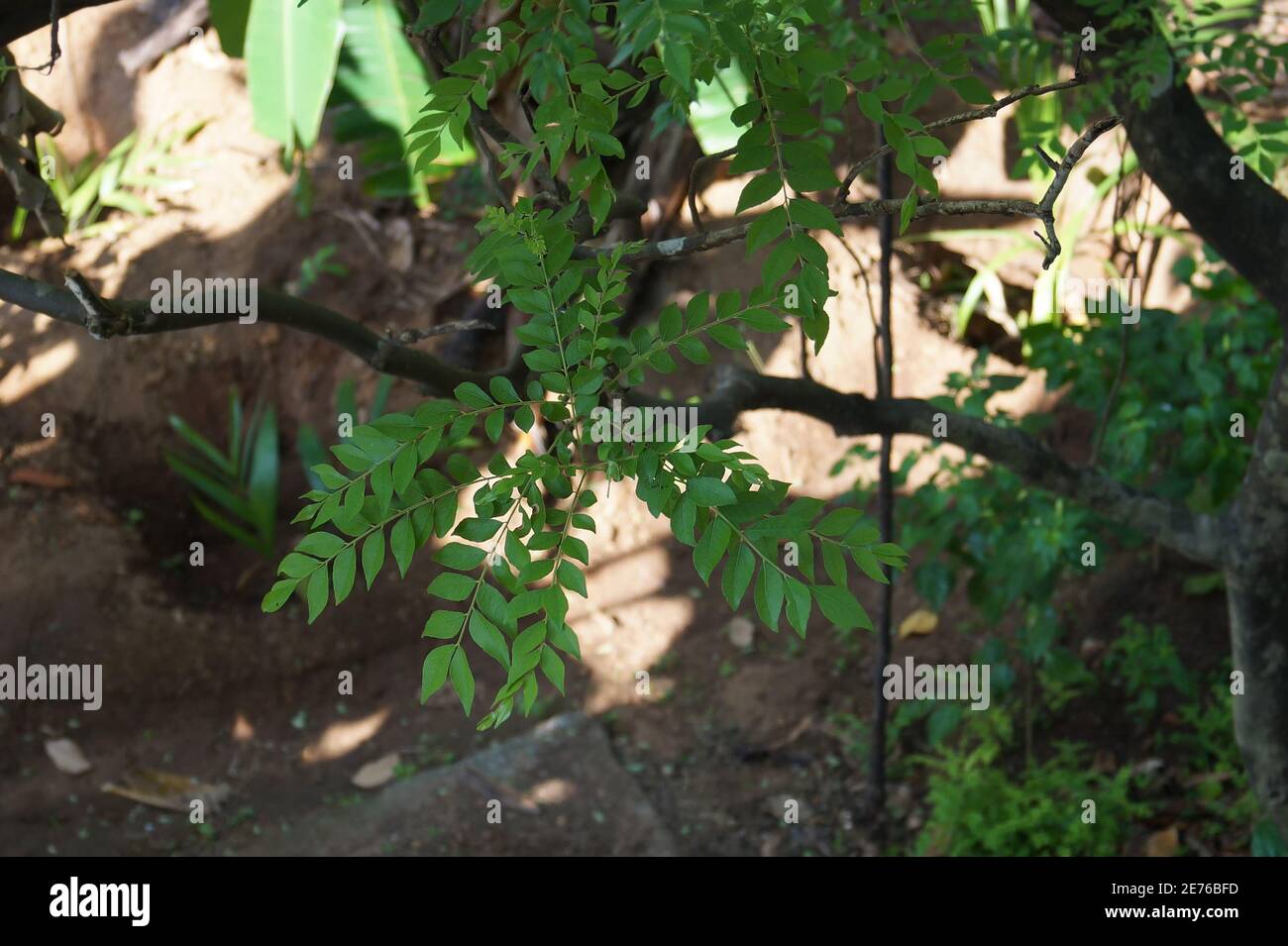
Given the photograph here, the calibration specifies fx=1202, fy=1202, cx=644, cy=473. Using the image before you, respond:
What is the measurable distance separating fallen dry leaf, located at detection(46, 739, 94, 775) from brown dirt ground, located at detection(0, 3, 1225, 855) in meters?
0.04

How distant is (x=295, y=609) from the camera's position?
5.14 m

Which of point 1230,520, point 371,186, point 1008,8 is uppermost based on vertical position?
point 1008,8

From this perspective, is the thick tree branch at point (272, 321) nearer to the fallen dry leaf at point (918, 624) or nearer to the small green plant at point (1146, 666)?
the small green plant at point (1146, 666)

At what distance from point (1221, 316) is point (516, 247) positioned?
248 cm

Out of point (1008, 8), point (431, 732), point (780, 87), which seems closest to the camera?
point (780, 87)

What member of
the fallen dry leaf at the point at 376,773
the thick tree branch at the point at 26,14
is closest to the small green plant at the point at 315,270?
the fallen dry leaf at the point at 376,773

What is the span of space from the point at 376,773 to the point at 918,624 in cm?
211

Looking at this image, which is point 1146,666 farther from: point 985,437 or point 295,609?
point 295,609

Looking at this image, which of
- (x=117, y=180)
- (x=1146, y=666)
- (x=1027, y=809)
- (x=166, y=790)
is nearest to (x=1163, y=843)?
(x=1027, y=809)

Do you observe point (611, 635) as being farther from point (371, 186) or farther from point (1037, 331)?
point (371, 186)

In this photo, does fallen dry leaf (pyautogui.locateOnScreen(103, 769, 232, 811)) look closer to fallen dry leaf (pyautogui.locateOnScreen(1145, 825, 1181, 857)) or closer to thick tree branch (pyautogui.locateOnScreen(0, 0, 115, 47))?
thick tree branch (pyautogui.locateOnScreen(0, 0, 115, 47))

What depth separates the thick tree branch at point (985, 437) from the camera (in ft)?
8.27

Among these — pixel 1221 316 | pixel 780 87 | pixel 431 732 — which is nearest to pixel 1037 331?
pixel 1221 316
